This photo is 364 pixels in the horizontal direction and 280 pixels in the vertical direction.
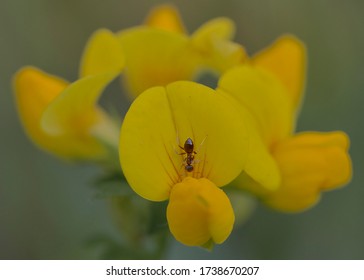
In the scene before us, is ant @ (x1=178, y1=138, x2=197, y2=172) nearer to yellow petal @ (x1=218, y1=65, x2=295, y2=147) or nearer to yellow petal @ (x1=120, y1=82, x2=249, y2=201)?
yellow petal @ (x1=120, y1=82, x2=249, y2=201)

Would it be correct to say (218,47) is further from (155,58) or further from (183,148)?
(183,148)

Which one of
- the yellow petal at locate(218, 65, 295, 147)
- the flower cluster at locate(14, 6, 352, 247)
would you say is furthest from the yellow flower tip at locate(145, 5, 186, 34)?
the yellow petal at locate(218, 65, 295, 147)

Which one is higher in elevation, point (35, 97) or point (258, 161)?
point (35, 97)

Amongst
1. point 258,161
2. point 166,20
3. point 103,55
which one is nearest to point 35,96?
point 103,55

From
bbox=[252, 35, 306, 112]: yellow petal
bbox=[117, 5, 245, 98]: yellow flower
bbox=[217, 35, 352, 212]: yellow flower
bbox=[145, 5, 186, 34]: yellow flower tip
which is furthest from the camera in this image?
bbox=[145, 5, 186, 34]: yellow flower tip

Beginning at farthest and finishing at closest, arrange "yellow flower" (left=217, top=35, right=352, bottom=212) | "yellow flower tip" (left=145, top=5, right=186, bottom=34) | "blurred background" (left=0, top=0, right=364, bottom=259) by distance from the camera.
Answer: "blurred background" (left=0, top=0, right=364, bottom=259), "yellow flower tip" (left=145, top=5, right=186, bottom=34), "yellow flower" (left=217, top=35, right=352, bottom=212)

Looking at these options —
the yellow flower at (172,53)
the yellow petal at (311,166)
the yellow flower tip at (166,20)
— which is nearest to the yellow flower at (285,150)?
the yellow petal at (311,166)
